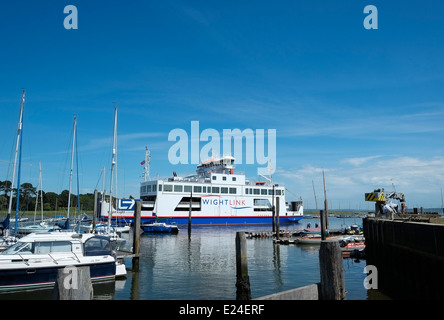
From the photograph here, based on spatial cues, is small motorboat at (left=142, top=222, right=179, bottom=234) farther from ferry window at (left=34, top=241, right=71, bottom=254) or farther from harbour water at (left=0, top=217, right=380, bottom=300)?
ferry window at (left=34, top=241, right=71, bottom=254)

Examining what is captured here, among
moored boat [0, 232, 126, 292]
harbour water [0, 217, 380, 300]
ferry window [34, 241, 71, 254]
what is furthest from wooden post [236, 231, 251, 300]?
ferry window [34, 241, 71, 254]

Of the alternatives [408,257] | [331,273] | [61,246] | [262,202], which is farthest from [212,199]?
[331,273]

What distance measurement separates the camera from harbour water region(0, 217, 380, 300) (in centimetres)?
1368

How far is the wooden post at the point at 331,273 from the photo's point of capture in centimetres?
555

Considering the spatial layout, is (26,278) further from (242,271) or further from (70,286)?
(70,286)

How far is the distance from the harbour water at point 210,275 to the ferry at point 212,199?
69.0 ft

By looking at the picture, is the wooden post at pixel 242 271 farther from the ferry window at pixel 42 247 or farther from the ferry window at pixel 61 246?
the ferry window at pixel 42 247

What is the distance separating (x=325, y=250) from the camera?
5.73m

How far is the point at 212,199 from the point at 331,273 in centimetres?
4938

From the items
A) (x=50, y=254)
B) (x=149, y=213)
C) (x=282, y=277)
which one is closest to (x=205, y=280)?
(x=282, y=277)

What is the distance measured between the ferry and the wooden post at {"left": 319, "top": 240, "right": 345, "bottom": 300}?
40.8 metres
